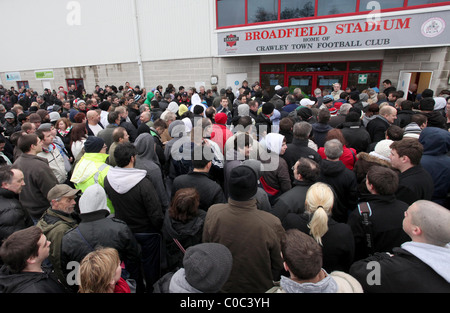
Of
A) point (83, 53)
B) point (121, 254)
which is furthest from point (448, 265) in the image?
point (83, 53)

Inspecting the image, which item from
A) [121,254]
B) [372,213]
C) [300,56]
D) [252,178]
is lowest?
[121,254]

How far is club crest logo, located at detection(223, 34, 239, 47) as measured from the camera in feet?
37.0

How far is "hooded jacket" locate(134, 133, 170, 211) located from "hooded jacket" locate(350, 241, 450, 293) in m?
2.37

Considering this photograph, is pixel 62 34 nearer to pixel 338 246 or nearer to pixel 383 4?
pixel 383 4

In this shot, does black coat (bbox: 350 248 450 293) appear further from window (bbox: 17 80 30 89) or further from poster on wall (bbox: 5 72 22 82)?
poster on wall (bbox: 5 72 22 82)

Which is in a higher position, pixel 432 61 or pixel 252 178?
pixel 432 61

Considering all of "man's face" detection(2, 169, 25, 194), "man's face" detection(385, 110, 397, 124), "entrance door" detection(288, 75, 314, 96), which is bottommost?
"man's face" detection(2, 169, 25, 194)

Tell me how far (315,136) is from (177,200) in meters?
3.09

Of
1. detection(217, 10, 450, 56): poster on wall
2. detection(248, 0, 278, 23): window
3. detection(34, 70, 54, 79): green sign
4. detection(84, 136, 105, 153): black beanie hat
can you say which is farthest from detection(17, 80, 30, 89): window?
detection(84, 136, 105, 153): black beanie hat

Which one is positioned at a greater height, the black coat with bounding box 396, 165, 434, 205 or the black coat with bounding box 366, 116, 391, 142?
the black coat with bounding box 366, 116, 391, 142

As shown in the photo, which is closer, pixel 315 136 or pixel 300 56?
pixel 315 136

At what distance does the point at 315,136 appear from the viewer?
14.9 feet

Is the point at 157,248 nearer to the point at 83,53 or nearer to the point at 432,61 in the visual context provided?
the point at 432,61

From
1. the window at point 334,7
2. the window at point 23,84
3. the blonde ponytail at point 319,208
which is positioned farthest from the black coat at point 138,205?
the window at point 23,84
